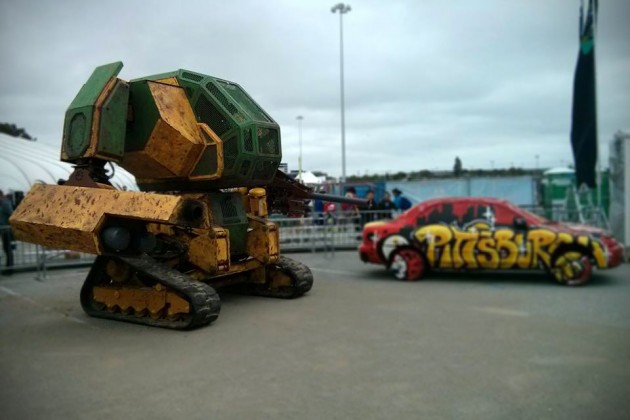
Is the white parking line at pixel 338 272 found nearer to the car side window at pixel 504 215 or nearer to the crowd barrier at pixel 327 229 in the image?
the crowd barrier at pixel 327 229

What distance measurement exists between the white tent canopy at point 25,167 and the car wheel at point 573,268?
20.5 m

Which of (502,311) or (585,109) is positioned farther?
(585,109)

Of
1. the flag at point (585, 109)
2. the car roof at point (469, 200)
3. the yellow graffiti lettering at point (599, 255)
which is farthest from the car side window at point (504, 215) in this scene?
the flag at point (585, 109)

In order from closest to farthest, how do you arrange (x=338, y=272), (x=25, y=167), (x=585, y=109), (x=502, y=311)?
1. (x=502, y=311)
2. (x=338, y=272)
3. (x=585, y=109)
4. (x=25, y=167)

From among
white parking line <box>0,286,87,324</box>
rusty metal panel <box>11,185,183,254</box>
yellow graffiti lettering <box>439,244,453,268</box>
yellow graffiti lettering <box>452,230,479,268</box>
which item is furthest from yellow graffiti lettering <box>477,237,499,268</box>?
white parking line <box>0,286,87,324</box>

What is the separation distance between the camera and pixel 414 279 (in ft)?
35.4

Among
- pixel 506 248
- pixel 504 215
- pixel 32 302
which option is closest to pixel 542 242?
pixel 506 248

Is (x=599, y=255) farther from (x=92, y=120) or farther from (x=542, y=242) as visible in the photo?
(x=92, y=120)

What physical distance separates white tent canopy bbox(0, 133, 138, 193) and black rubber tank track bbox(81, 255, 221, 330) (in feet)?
60.3

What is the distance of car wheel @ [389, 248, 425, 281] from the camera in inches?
423

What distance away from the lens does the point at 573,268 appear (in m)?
9.74

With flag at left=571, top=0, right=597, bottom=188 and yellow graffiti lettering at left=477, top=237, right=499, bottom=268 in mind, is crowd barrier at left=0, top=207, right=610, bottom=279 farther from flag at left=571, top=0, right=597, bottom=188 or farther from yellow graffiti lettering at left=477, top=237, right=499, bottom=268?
yellow graffiti lettering at left=477, top=237, right=499, bottom=268

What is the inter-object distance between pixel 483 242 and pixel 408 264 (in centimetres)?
154

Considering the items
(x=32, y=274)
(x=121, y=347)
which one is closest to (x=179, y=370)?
(x=121, y=347)
